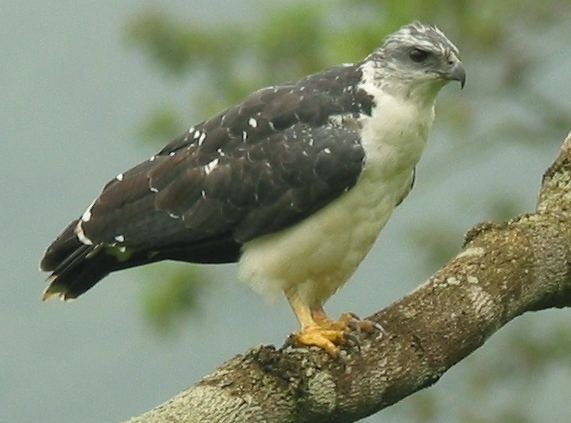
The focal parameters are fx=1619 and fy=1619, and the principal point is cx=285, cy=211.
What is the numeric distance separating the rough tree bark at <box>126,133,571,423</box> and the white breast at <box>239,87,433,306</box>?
1.22 ft

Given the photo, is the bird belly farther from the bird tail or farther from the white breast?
the bird tail

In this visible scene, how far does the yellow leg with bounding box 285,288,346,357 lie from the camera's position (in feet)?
16.1

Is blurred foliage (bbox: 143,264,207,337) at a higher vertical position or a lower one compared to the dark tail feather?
higher

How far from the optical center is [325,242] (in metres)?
5.43

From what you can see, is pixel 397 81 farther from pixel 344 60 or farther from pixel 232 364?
pixel 344 60

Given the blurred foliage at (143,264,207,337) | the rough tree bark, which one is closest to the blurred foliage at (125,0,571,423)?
the blurred foliage at (143,264,207,337)

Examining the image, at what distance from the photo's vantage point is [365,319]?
505 cm

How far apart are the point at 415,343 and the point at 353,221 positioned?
784mm

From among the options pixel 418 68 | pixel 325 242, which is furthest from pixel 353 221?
pixel 418 68

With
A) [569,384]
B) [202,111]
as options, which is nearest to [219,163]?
[202,111]

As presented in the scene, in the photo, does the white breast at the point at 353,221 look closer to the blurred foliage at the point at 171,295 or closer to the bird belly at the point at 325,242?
the bird belly at the point at 325,242

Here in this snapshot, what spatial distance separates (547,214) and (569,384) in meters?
9.11

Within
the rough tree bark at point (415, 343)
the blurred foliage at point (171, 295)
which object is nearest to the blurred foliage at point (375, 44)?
the blurred foliage at point (171, 295)

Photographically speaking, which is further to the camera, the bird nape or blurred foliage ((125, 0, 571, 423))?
blurred foliage ((125, 0, 571, 423))
